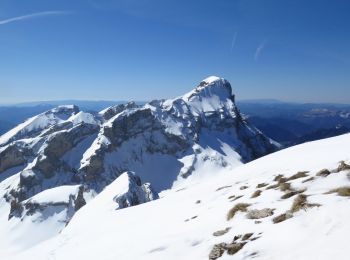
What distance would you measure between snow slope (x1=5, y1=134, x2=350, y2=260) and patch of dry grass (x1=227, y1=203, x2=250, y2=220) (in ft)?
0.87

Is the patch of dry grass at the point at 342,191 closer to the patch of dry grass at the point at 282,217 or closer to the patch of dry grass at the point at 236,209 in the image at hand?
the patch of dry grass at the point at 282,217

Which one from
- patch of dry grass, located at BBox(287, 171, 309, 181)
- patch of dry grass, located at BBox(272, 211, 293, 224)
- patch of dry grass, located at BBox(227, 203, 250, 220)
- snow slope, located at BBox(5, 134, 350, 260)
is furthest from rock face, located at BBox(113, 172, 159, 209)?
patch of dry grass, located at BBox(272, 211, 293, 224)

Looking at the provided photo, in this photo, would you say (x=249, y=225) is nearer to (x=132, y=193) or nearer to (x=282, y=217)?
(x=282, y=217)

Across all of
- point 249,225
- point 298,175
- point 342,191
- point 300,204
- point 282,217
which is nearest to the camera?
point 282,217

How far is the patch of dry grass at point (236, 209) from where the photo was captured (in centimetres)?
1977

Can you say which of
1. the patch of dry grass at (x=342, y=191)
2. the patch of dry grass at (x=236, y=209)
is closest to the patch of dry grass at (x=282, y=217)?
the patch of dry grass at (x=342, y=191)

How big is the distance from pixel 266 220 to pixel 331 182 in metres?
4.56

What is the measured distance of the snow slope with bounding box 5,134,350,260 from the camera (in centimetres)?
1369

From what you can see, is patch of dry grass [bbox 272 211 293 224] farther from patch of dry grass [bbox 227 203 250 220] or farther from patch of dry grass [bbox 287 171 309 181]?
patch of dry grass [bbox 287 171 309 181]

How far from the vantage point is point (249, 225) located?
1711 cm

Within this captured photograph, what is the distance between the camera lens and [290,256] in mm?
12750

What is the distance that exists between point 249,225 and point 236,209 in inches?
119

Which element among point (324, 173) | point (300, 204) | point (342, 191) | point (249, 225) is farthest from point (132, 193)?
point (342, 191)

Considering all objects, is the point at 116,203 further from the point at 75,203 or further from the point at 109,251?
the point at 75,203
